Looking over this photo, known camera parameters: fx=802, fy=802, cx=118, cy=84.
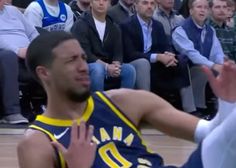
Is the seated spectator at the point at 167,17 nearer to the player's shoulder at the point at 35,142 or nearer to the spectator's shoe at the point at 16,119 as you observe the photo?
the spectator's shoe at the point at 16,119

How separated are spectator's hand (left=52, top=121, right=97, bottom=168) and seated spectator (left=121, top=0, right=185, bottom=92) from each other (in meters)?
5.25

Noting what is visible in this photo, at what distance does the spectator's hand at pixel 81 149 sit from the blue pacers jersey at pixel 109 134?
19cm

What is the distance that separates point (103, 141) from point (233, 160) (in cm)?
81

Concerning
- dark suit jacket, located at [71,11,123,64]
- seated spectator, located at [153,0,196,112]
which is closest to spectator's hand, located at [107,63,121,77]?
dark suit jacket, located at [71,11,123,64]

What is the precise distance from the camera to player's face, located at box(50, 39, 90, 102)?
321 cm

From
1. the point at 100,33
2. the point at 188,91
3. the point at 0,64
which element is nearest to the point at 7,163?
the point at 0,64

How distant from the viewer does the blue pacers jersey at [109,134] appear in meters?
3.24

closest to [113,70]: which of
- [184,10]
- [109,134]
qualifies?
[184,10]

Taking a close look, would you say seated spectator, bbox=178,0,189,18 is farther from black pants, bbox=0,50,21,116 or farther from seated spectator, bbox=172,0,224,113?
black pants, bbox=0,50,21,116

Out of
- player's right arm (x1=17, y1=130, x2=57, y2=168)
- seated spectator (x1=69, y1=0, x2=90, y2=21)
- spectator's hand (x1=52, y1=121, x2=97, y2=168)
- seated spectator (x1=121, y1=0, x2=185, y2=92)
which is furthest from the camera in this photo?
seated spectator (x1=69, y1=0, x2=90, y2=21)

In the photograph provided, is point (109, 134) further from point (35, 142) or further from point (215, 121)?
point (215, 121)

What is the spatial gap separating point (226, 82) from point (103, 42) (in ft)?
18.5

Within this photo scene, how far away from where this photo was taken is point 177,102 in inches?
351

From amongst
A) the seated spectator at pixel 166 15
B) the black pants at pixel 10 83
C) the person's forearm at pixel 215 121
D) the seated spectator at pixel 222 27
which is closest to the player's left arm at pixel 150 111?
the person's forearm at pixel 215 121
